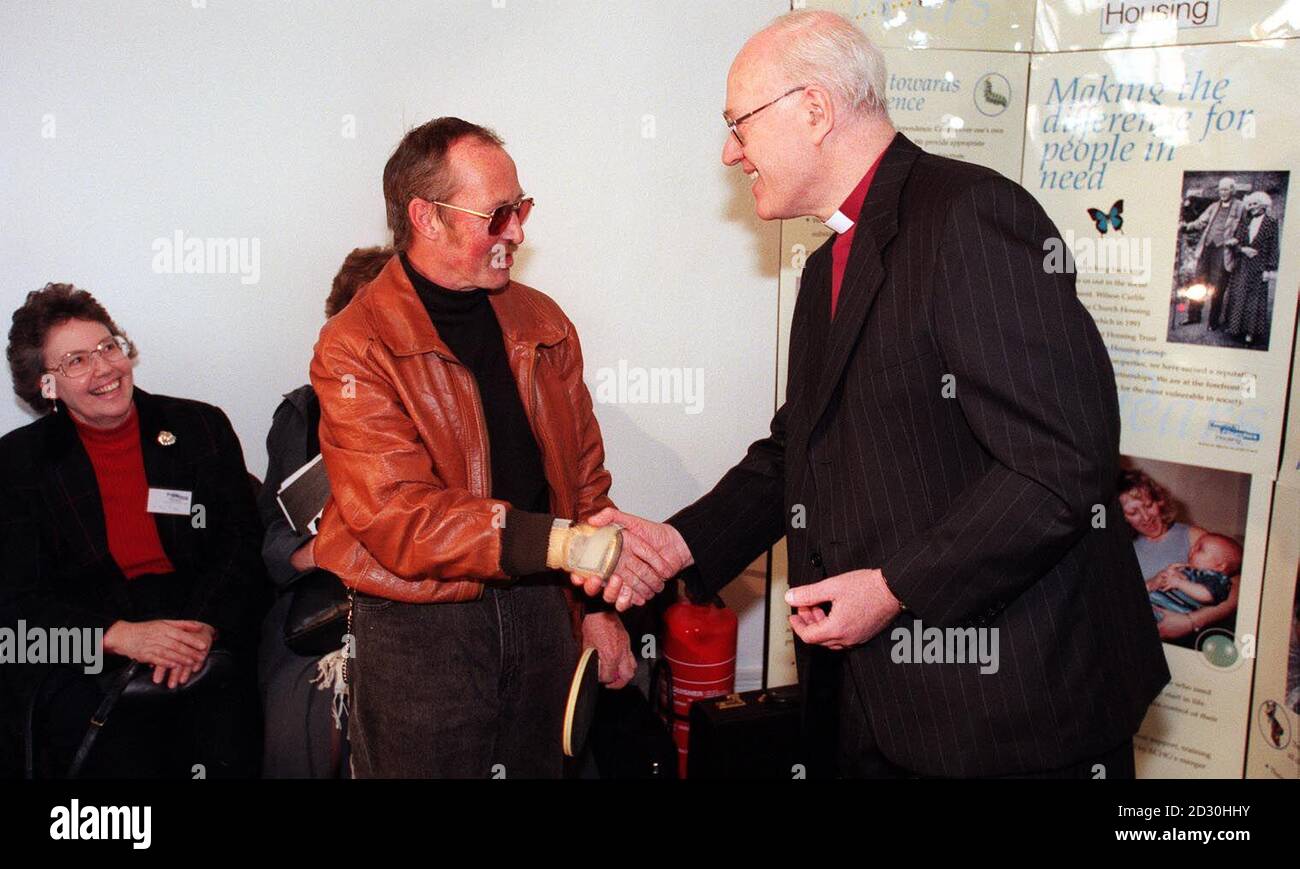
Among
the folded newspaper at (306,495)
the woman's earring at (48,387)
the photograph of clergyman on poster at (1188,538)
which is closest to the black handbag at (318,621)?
the folded newspaper at (306,495)

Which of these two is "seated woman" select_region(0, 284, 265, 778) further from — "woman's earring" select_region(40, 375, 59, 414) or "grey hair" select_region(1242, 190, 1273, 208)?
"grey hair" select_region(1242, 190, 1273, 208)

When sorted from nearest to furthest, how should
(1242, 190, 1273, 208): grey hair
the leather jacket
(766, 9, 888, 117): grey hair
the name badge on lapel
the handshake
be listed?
(766, 9, 888, 117): grey hair
the leather jacket
the handshake
(1242, 190, 1273, 208): grey hair
the name badge on lapel

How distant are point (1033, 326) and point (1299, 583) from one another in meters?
1.94

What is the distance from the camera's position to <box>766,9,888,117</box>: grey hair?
6.49 feet

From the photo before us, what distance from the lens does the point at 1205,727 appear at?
3279mm

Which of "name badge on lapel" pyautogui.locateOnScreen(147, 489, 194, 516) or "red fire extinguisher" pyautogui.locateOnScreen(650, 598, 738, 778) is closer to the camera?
"name badge on lapel" pyautogui.locateOnScreen(147, 489, 194, 516)

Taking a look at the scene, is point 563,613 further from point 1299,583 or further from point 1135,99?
point 1135,99

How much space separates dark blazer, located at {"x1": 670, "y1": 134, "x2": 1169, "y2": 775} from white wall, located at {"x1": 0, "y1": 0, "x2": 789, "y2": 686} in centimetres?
201

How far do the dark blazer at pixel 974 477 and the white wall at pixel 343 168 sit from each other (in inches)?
79.0

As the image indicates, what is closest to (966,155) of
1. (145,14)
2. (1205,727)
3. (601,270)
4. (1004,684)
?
(601,270)

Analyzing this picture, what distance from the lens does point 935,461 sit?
1.81 m

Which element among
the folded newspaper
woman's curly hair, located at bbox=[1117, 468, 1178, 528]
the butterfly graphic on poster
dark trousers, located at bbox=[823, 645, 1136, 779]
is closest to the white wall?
the folded newspaper

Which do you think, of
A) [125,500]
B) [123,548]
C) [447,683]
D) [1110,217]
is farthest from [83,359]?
[1110,217]

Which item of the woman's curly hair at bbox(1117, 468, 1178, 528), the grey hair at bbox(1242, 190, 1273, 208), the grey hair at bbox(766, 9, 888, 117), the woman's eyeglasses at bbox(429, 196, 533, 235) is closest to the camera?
the grey hair at bbox(766, 9, 888, 117)
